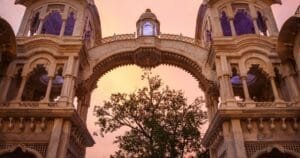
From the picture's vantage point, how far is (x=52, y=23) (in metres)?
23.3

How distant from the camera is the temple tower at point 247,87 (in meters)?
15.1

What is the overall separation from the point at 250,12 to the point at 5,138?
17546mm

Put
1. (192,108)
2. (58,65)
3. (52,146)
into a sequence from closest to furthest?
(52,146) < (58,65) < (192,108)

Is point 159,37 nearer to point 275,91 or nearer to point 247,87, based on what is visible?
point 247,87

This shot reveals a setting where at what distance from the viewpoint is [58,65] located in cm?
1848

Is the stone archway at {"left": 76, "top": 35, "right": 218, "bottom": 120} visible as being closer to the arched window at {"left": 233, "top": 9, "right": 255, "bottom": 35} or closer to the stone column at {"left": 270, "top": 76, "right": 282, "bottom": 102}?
the arched window at {"left": 233, "top": 9, "right": 255, "bottom": 35}

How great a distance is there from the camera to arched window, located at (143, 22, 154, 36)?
74.7ft

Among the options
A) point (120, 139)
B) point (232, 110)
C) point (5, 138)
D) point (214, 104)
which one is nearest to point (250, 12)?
point (214, 104)

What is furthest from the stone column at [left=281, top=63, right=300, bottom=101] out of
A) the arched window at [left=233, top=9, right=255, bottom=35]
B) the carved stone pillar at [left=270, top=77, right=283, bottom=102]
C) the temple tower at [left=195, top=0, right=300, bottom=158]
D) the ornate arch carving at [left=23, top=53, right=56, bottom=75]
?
the ornate arch carving at [left=23, top=53, right=56, bottom=75]

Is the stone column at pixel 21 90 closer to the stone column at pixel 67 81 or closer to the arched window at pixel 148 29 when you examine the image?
the stone column at pixel 67 81

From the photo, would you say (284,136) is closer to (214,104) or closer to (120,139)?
(214,104)

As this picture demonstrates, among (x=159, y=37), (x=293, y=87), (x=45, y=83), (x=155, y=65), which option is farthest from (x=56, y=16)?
(x=293, y=87)

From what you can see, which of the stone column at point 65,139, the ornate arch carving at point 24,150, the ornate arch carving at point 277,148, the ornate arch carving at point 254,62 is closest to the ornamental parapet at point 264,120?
the ornate arch carving at point 277,148

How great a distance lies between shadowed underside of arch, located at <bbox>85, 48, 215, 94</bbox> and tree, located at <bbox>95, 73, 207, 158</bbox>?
204 centimetres
